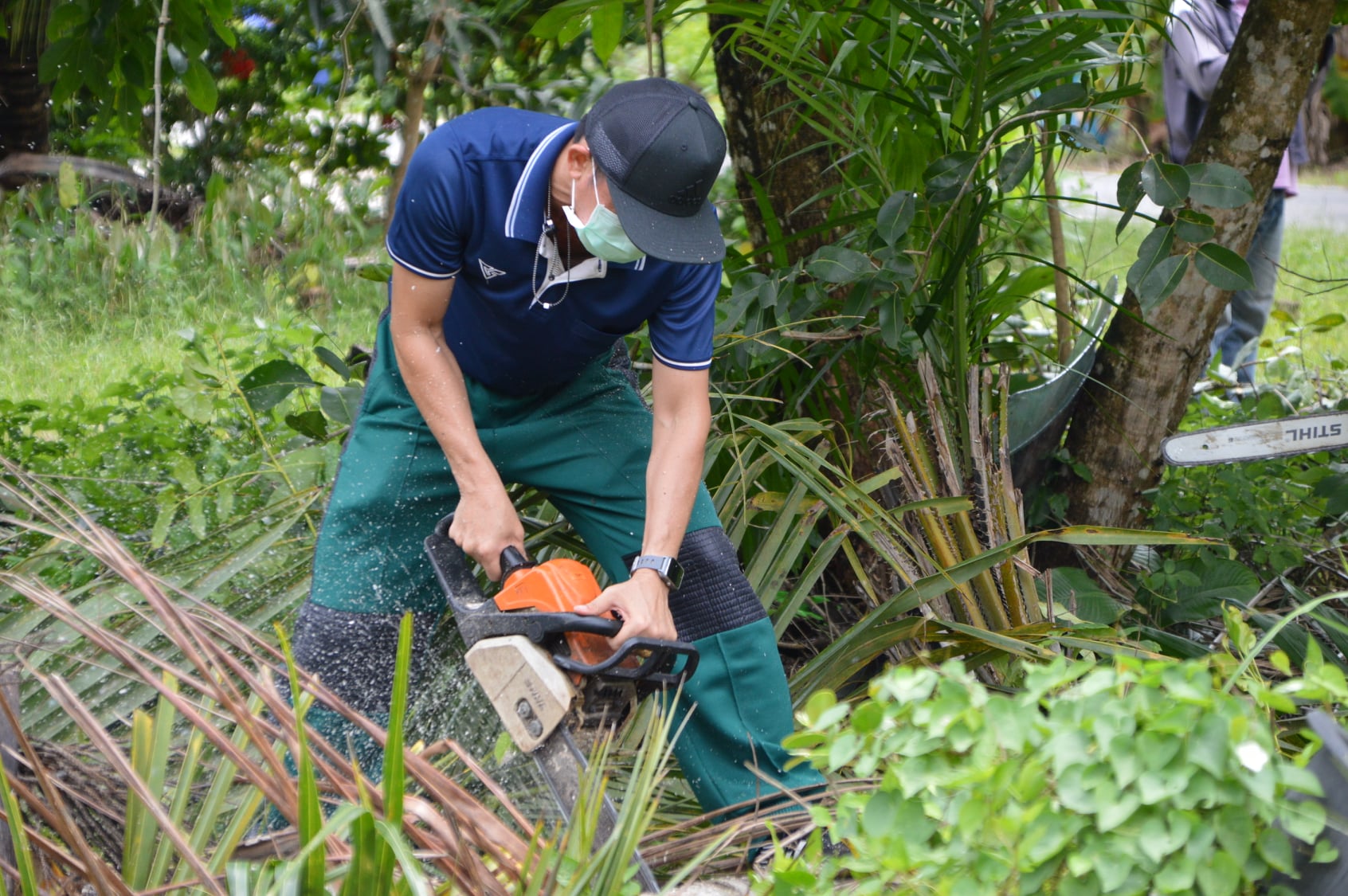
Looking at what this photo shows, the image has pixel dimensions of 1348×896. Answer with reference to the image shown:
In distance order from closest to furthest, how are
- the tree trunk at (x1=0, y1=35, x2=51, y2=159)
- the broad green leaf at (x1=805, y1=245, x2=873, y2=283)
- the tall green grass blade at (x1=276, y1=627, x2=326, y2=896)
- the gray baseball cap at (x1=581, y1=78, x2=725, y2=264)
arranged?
the tall green grass blade at (x1=276, y1=627, x2=326, y2=896), the gray baseball cap at (x1=581, y1=78, x2=725, y2=264), the broad green leaf at (x1=805, y1=245, x2=873, y2=283), the tree trunk at (x1=0, y1=35, x2=51, y2=159)

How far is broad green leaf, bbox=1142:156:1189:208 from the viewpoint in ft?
6.79

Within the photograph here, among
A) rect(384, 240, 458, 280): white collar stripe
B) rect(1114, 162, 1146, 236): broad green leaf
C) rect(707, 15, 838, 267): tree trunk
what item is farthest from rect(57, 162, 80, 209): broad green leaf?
rect(1114, 162, 1146, 236): broad green leaf

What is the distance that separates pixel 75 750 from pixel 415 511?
731mm

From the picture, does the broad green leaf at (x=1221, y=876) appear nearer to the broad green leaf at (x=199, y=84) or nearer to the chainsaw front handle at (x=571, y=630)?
the chainsaw front handle at (x=571, y=630)

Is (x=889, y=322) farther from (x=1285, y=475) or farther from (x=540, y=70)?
(x=540, y=70)

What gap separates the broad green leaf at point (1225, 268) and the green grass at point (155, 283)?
289cm

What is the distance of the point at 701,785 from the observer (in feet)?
6.92

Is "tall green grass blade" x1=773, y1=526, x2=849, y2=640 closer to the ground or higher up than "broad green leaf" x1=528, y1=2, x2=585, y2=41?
closer to the ground

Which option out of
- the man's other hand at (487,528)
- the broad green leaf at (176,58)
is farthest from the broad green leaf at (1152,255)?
the broad green leaf at (176,58)

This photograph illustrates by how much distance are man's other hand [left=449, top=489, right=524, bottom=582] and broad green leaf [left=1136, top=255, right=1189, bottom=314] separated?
4.00 ft

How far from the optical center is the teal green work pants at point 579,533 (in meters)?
2.13

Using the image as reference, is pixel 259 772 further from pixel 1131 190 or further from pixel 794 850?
pixel 1131 190

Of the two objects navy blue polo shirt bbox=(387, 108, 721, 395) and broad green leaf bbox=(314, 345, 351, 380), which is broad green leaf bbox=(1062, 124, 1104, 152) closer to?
navy blue polo shirt bbox=(387, 108, 721, 395)

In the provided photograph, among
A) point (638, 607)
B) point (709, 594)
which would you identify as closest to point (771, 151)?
point (709, 594)
